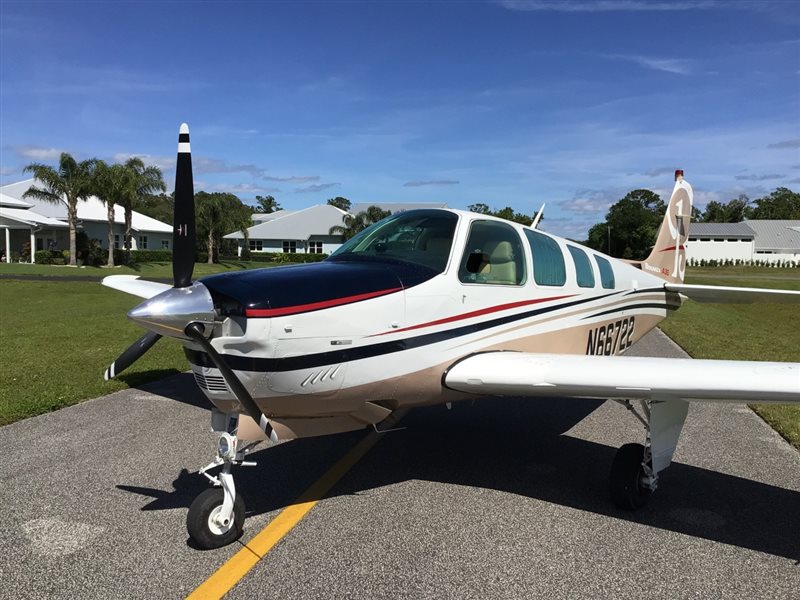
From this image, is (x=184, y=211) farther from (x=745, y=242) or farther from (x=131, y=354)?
(x=745, y=242)

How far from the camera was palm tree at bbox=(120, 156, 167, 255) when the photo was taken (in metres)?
42.0

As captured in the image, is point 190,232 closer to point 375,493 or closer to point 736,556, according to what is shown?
point 375,493

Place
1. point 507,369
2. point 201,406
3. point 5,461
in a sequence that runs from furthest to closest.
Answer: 1. point 201,406
2. point 5,461
3. point 507,369

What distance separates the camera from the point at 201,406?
23.3ft

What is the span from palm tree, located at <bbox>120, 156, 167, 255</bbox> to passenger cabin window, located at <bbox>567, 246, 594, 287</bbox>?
41717 millimetres

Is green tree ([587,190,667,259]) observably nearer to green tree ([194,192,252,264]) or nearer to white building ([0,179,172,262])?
green tree ([194,192,252,264])

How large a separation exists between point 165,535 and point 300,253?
6694 centimetres

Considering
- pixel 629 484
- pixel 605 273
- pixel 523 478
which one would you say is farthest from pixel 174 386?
pixel 629 484

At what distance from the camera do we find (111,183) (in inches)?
1636

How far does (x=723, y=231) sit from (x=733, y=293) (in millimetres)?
93728

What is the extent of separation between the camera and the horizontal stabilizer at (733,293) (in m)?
7.12

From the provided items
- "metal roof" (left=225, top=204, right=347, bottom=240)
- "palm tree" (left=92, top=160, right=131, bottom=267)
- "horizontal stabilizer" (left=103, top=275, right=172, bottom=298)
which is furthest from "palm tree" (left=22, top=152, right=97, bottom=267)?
"horizontal stabilizer" (left=103, top=275, right=172, bottom=298)

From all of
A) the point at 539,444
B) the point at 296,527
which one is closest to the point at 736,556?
the point at 539,444

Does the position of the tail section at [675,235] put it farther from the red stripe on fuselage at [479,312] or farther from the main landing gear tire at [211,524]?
the main landing gear tire at [211,524]
